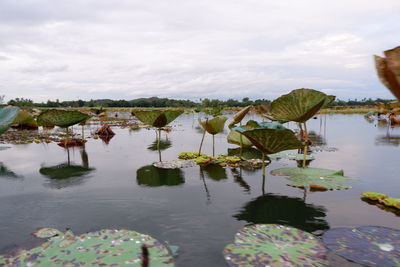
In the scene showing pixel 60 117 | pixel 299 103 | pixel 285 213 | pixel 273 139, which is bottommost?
pixel 285 213

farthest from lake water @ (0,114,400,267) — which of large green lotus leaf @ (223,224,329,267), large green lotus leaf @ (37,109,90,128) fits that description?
large green lotus leaf @ (37,109,90,128)

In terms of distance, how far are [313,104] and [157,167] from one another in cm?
263

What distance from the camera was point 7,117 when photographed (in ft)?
7.27

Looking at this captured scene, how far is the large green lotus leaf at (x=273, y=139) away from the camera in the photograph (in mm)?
Result: 2855

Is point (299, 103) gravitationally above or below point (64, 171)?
above

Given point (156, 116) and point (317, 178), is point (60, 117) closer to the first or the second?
point (156, 116)

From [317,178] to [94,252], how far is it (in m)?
2.27

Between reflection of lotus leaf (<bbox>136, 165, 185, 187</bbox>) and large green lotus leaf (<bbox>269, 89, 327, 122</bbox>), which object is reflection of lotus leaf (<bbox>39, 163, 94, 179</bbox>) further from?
large green lotus leaf (<bbox>269, 89, 327, 122</bbox>)

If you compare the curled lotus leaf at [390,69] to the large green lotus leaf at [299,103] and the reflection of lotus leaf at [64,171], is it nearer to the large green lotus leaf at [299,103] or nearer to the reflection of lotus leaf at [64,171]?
the large green lotus leaf at [299,103]

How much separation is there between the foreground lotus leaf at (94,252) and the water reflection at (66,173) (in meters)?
1.77

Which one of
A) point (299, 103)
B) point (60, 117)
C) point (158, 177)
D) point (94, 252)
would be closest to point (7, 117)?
point (94, 252)

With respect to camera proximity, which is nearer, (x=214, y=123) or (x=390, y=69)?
(x=390, y=69)

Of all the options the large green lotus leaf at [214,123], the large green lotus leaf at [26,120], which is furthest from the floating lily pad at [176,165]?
the large green lotus leaf at [26,120]

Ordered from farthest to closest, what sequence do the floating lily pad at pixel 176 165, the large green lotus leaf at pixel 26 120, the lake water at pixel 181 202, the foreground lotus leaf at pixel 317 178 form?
the large green lotus leaf at pixel 26 120, the floating lily pad at pixel 176 165, the foreground lotus leaf at pixel 317 178, the lake water at pixel 181 202
